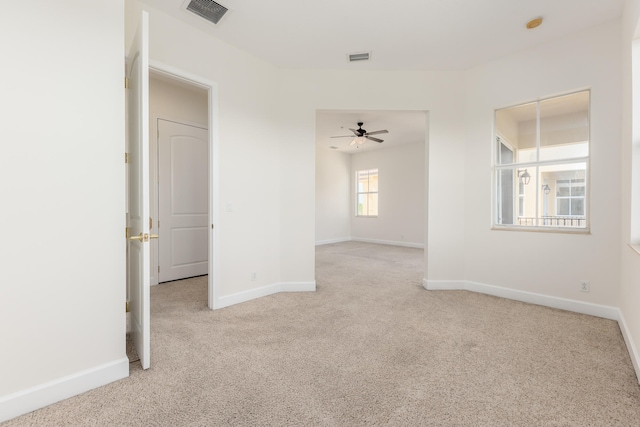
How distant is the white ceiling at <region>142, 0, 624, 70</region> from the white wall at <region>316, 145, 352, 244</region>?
5.43 metres

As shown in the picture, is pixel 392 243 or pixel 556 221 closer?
pixel 556 221

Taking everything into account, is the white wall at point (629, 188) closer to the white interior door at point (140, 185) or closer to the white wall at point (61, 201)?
the white interior door at point (140, 185)

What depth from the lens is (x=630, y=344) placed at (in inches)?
92.0

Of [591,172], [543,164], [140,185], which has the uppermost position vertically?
[543,164]

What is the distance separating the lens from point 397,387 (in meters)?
1.90

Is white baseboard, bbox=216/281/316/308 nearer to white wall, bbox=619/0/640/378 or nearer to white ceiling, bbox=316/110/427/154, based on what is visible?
white ceiling, bbox=316/110/427/154

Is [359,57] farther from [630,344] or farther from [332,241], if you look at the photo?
[332,241]

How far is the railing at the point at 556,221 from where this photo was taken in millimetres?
3320

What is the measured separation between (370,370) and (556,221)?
2876 mm

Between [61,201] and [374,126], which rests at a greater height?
[374,126]

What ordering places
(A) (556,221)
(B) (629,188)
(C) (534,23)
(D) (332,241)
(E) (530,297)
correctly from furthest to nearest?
(D) (332,241) → (E) (530,297) → (A) (556,221) → (C) (534,23) → (B) (629,188)

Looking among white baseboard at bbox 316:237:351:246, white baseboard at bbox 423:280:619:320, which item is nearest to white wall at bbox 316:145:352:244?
white baseboard at bbox 316:237:351:246

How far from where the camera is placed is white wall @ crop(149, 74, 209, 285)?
4355 millimetres

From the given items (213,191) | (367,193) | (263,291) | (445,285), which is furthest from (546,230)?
(367,193)
